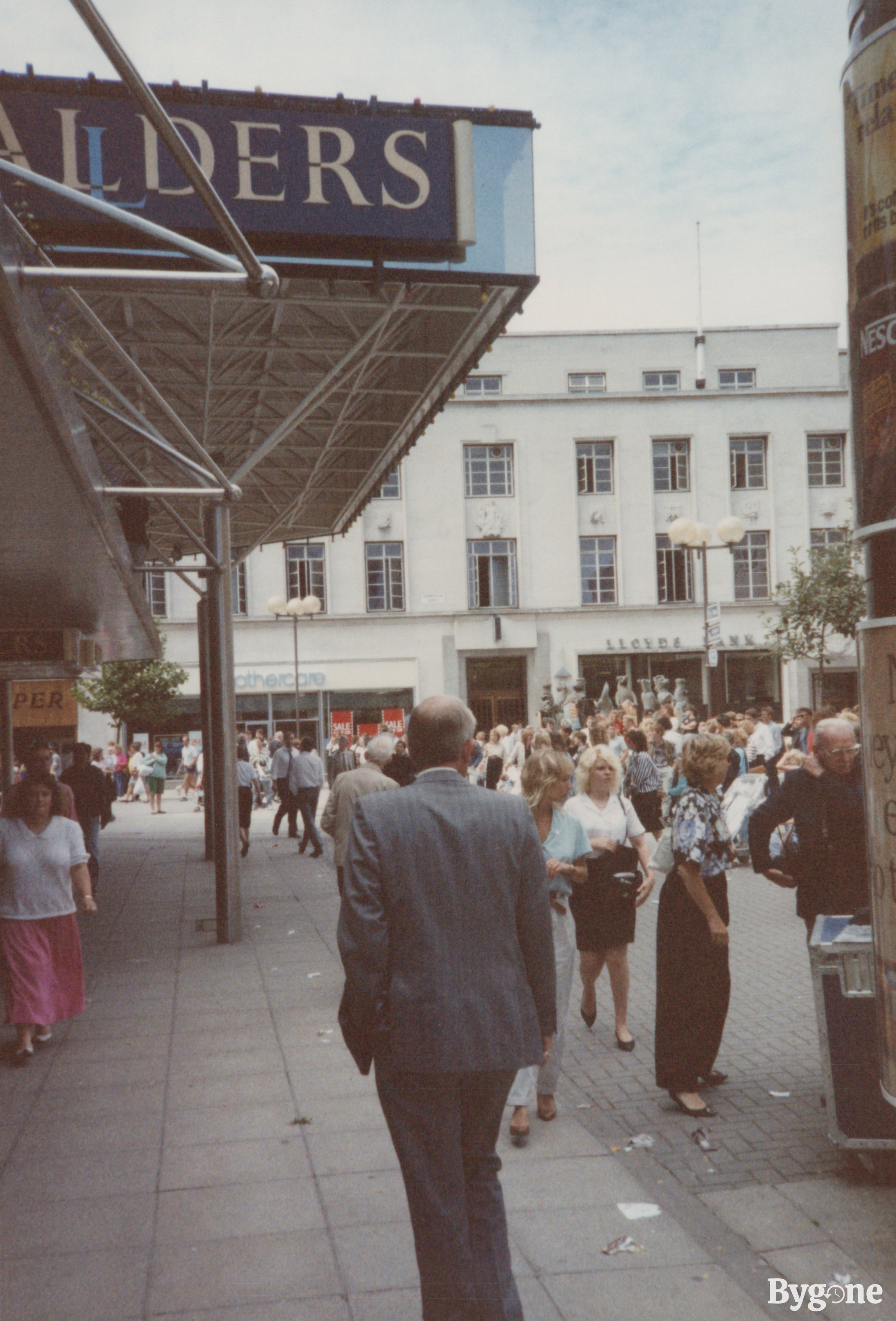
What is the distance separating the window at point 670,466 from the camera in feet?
150

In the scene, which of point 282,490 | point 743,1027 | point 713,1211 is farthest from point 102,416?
point 713,1211

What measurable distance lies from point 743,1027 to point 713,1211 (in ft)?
9.50

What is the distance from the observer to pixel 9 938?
7172mm

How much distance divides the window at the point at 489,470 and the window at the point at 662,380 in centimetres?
613

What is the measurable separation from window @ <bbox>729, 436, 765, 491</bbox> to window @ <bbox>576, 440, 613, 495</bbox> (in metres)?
4.84

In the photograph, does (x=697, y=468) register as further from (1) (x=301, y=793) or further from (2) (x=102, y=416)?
(2) (x=102, y=416)

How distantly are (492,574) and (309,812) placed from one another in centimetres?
2744

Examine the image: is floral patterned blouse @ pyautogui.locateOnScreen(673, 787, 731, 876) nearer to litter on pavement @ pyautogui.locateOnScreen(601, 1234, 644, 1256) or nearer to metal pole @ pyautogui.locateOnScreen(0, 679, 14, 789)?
litter on pavement @ pyautogui.locateOnScreen(601, 1234, 644, 1256)

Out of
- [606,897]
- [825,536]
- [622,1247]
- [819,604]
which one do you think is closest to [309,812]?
[606,897]

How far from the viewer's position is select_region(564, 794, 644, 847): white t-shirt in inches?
275

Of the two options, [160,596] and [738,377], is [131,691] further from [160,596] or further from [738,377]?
[738,377]

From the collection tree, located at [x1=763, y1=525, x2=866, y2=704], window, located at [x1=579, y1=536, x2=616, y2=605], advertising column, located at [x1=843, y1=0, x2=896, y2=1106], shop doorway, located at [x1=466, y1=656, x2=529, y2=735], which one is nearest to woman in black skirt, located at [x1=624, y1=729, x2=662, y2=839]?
advertising column, located at [x1=843, y1=0, x2=896, y2=1106]

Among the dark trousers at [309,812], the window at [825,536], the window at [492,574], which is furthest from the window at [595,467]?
the dark trousers at [309,812]

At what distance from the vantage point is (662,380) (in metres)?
46.2
